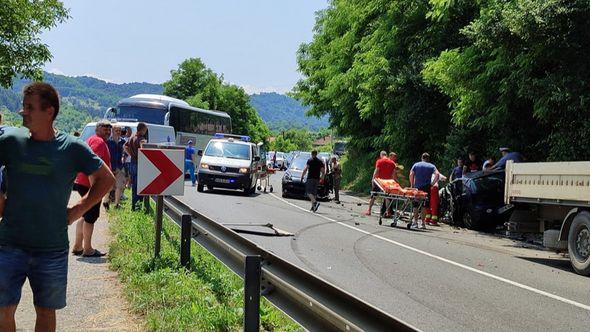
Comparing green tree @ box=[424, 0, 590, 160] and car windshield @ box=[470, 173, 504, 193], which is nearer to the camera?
green tree @ box=[424, 0, 590, 160]

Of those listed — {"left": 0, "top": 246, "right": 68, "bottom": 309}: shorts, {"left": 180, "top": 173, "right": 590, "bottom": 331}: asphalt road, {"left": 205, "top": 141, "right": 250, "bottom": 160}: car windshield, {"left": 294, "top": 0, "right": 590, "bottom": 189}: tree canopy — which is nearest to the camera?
{"left": 0, "top": 246, "right": 68, "bottom": 309}: shorts

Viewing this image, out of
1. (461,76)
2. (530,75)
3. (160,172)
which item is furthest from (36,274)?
(461,76)

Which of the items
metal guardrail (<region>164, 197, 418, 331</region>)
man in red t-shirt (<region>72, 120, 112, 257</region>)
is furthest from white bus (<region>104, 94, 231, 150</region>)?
metal guardrail (<region>164, 197, 418, 331</region>)

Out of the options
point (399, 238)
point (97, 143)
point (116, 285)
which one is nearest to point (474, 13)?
point (399, 238)

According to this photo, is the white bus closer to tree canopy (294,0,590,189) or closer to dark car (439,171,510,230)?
tree canopy (294,0,590,189)

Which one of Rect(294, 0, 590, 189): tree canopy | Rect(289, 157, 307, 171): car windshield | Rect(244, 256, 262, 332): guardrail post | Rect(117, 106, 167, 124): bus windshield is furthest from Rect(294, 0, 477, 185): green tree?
Rect(244, 256, 262, 332): guardrail post

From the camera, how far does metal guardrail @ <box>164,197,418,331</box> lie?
285 centimetres

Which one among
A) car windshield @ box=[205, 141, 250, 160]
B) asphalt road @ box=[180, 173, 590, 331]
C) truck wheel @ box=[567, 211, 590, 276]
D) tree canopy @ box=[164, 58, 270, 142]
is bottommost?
asphalt road @ box=[180, 173, 590, 331]

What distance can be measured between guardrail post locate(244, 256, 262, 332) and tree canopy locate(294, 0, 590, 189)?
38.6ft

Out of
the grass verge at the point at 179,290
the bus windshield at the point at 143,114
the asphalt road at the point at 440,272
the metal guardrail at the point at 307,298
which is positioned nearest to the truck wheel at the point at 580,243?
the asphalt road at the point at 440,272

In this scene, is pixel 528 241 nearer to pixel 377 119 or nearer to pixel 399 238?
pixel 399 238

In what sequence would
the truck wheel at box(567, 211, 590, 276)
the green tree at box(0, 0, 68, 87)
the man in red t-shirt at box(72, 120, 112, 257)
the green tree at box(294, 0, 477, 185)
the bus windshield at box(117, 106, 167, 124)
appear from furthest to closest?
the bus windshield at box(117, 106, 167, 124), the green tree at box(294, 0, 477, 185), the green tree at box(0, 0, 68, 87), the truck wheel at box(567, 211, 590, 276), the man in red t-shirt at box(72, 120, 112, 257)

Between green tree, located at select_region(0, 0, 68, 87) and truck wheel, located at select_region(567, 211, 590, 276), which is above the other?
green tree, located at select_region(0, 0, 68, 87)

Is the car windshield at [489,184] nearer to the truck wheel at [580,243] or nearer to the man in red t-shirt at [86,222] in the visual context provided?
the truck wheel at [580,243]
